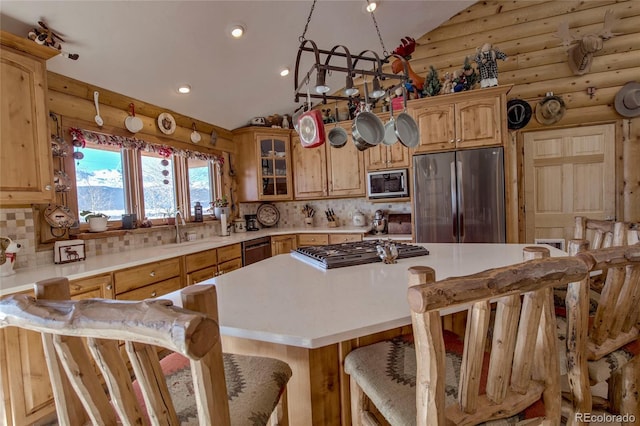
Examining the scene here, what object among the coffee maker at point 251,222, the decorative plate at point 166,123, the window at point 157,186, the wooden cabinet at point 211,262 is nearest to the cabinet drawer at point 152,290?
the wooden cabinet at point 211,262

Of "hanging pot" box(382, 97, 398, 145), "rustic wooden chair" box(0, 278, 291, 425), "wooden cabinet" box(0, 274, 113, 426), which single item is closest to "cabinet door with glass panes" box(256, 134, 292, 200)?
"hanging pot" box(382, 97, 398, 145)

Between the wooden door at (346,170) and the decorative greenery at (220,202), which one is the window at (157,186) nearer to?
the decorative greenery at (220,202)

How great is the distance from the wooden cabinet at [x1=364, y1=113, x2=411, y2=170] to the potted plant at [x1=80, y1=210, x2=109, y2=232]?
115 inches

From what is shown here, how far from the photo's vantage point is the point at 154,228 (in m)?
3.28

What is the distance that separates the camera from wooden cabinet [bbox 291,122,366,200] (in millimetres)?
4242

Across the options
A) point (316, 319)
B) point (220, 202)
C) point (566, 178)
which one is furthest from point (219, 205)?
point (566, 178)

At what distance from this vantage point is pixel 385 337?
4.25 feet

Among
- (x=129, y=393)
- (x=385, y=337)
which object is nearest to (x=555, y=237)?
(x=385, y=337)

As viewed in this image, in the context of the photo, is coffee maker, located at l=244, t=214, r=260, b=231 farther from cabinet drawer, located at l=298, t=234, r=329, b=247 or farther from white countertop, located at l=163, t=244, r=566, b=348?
white countertop, located at l=163, t=244, r=566, b=348

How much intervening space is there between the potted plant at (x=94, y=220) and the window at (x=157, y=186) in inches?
21.1

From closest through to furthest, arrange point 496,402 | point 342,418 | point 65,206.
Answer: point 496,402
point 342,418
point 65,206

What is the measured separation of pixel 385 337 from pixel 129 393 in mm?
928

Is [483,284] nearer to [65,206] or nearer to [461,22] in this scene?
[65,206]

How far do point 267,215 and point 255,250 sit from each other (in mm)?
1072
